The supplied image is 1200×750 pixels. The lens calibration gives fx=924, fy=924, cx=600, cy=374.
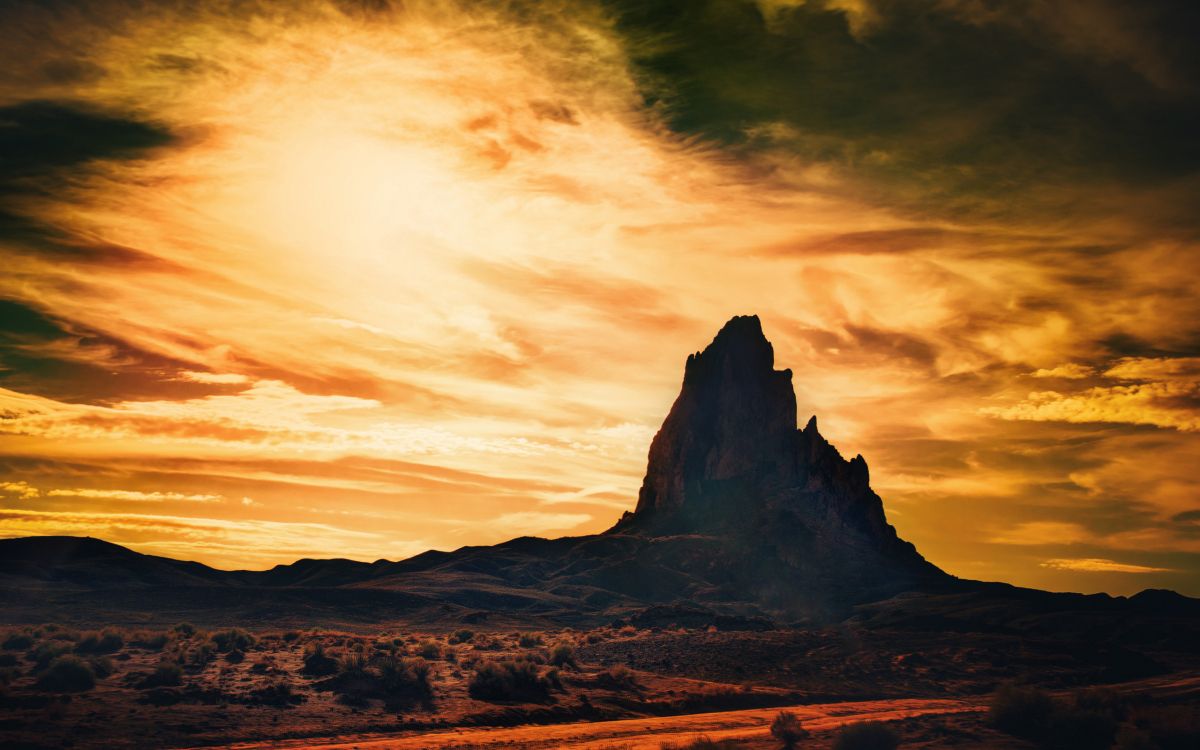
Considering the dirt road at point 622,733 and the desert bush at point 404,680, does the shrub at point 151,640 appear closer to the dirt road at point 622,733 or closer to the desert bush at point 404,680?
the desert bush at point 404,680

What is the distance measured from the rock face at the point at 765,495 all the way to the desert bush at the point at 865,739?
99.3 metres

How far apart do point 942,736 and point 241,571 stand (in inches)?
6396

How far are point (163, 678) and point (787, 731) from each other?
2815 cm

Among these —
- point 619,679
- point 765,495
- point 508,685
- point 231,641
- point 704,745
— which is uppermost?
point 765,495

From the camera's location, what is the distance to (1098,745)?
3934cm

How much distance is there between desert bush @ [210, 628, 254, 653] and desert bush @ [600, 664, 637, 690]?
22.0 m

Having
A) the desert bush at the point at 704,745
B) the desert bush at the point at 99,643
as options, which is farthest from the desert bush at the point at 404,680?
the desert bush at the point at 99,643

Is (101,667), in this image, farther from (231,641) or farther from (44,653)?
(231,641)

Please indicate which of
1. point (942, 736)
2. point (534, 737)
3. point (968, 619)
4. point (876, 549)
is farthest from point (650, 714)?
point (876, 549)

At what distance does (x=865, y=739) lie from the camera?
118 ft

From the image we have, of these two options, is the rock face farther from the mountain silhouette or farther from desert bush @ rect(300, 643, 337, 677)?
desert bush @ rect(300, 643, 337, 677)

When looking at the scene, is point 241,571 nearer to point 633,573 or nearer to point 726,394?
point 633,573

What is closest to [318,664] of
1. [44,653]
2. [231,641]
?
[231,641]

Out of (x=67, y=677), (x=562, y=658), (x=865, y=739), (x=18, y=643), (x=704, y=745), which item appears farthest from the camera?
(x=562, y=658)
